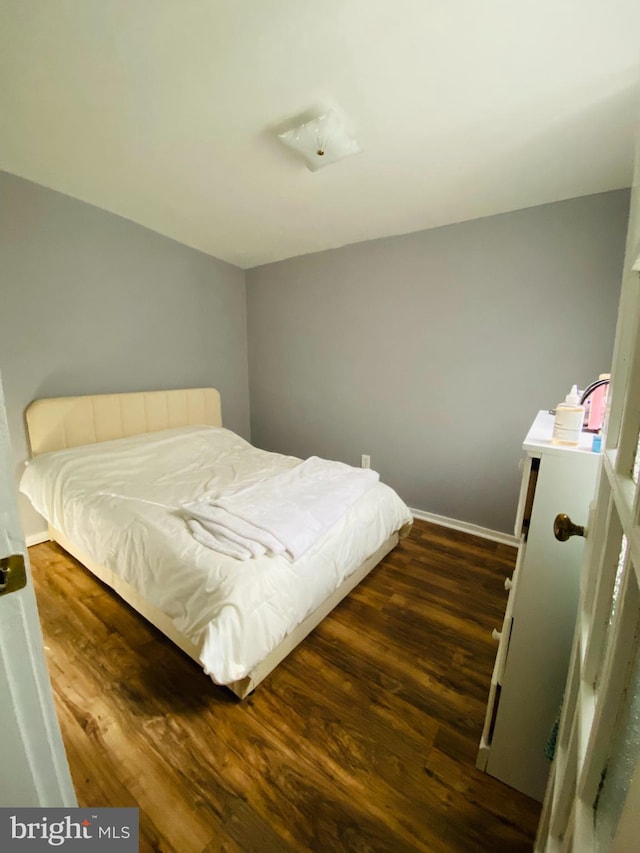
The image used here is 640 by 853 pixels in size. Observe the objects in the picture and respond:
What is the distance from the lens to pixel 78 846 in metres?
0.61

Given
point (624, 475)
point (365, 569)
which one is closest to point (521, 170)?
point (624, 475)

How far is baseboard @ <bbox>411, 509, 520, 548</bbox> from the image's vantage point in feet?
7.81

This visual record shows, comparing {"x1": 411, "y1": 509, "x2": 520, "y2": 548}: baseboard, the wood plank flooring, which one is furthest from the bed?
{"x1": 411, "y1": 509, "x2": 520, "y2": 548}: baseboard

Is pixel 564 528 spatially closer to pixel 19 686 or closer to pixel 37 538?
pixel 19 686

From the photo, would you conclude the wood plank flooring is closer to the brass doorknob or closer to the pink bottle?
the brass doorknob

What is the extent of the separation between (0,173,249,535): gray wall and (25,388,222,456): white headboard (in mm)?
104

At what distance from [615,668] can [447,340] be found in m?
2.29

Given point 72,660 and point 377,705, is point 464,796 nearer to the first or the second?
point 377,705

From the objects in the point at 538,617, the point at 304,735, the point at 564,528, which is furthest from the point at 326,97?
the point at 304,735

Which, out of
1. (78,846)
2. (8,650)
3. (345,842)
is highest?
(8,650)

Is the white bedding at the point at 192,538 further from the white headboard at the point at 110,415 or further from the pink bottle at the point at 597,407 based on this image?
→ the pink bottle at the point at 597,407

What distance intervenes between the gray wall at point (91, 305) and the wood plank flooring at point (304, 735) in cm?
140

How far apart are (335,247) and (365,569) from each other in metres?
2.56

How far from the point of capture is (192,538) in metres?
1.41
